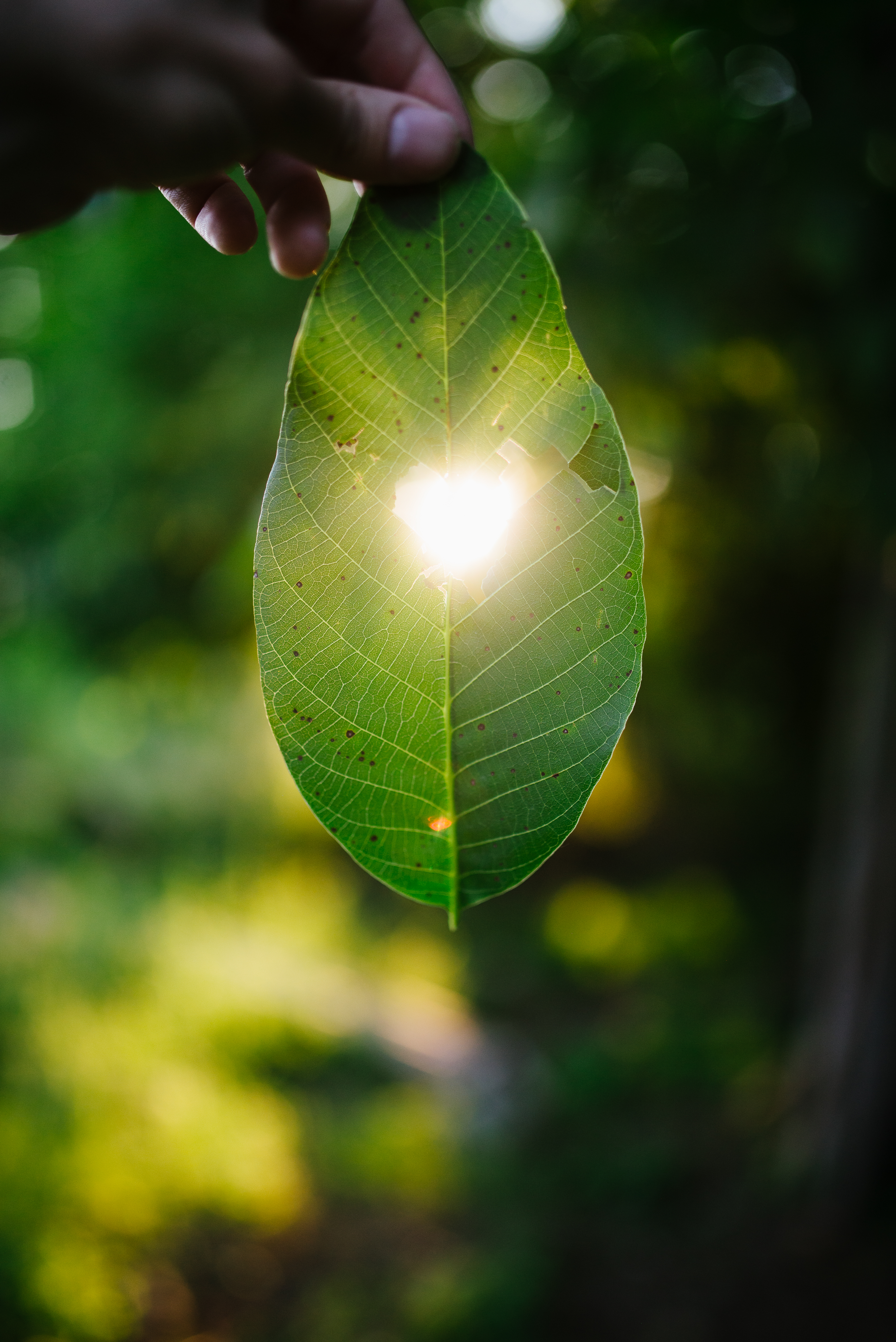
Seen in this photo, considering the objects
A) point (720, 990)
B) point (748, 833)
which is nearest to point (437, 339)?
point (720, 990)

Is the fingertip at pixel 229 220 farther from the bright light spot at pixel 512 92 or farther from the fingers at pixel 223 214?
the bright light spot at pixel 512 92

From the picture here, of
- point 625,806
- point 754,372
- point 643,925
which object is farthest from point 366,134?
point 625,806

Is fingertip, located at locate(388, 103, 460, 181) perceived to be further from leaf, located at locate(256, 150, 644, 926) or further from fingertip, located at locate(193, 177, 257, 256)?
fingertip, located at locate(193, 177, 257, 256)

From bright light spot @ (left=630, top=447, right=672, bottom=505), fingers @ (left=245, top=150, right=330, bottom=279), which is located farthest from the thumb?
bright light spot @ (left=630, top=447, right=672, bottom=505)

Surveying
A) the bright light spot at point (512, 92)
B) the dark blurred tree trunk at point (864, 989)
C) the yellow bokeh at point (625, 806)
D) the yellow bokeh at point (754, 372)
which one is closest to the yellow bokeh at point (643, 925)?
the yellow bokeh at point (625, 806)

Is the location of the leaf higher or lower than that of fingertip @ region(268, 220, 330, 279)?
lower

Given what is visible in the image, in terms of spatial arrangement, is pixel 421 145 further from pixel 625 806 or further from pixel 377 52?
pixel 625 806

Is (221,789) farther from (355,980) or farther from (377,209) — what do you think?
(377,209)
